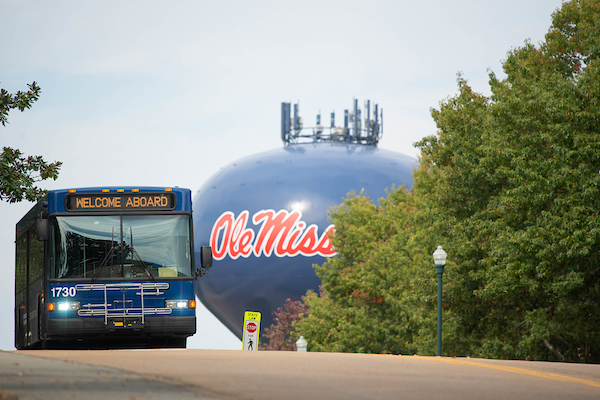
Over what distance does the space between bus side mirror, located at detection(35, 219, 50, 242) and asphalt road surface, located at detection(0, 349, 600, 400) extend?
3968 millimetres

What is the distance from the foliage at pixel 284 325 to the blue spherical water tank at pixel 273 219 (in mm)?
518

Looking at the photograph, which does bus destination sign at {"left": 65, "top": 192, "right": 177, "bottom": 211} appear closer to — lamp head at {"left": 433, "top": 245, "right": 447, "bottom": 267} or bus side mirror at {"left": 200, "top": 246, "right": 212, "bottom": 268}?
bus side mirror at {"left": 200, "top": 246, "right": 212, "bottom": 268}

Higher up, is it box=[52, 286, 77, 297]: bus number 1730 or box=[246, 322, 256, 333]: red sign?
box=[52, 286, 77, 297]: bus number 1730

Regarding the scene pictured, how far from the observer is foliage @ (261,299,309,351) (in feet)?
176

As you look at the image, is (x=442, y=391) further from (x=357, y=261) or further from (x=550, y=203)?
(x=357, y=261)

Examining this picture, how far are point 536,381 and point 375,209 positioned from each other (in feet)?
110

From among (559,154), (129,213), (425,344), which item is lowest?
(425,344)

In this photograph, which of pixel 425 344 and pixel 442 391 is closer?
pixel 442 391

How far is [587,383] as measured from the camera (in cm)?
1155

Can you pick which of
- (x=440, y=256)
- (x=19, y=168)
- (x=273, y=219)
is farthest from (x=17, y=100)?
(x=273, y=219)

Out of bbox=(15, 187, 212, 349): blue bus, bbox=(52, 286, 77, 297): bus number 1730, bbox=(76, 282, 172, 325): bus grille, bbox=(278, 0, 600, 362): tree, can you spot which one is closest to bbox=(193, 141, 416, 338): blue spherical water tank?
bbox=(278, 0, 600, 362): tree

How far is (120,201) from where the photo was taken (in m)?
18.2

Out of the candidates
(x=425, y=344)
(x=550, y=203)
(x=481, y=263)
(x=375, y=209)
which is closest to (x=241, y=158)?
(x=375, y=209)

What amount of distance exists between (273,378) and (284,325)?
45027mm
